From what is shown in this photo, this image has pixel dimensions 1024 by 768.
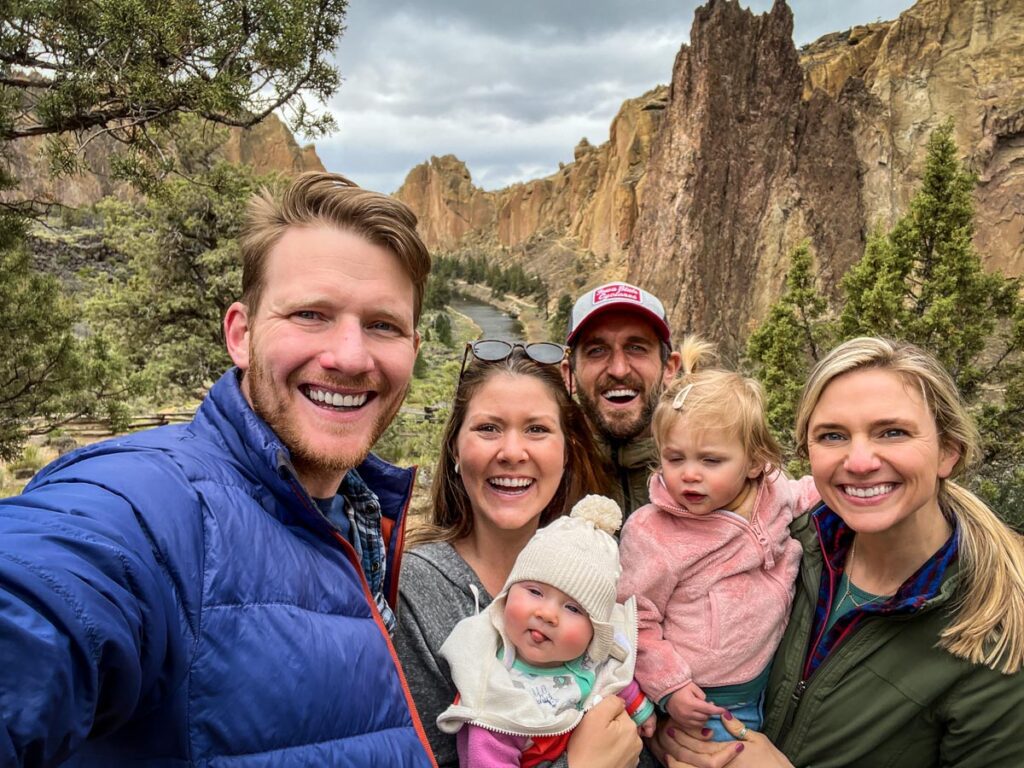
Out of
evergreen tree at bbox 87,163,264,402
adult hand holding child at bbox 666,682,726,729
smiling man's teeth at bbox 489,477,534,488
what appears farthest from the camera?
evergreen tree at bbox 87,163,264,402

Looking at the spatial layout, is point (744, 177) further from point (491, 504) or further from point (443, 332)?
point (491, 504)

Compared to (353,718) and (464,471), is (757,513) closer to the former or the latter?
(464,471)

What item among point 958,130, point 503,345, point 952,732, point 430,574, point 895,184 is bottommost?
point 952,732

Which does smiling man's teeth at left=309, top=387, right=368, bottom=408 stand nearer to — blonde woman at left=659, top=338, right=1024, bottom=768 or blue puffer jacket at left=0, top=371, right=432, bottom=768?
blue puffer jacket at left=0, top=371, right=432, bottom=768

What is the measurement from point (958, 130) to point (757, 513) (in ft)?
146

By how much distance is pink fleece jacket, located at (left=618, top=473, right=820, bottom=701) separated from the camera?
2.16 m

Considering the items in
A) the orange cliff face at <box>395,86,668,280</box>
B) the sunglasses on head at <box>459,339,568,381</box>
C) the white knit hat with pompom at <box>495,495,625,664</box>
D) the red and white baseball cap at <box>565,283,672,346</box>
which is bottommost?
the white knit hat with pompom at <box>495,495,625,664</box>

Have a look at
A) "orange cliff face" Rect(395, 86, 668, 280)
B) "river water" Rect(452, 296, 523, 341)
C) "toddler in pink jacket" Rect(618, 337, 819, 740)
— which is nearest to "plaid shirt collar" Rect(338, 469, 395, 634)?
"toddler in pink jacket" Rect(618, 337, 819, 740)

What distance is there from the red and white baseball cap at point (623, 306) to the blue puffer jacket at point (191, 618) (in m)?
1.95

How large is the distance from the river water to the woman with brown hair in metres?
58.1

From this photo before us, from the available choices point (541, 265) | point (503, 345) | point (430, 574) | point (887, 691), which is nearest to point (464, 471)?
point (430, 574)

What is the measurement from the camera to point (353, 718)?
1.23 meters

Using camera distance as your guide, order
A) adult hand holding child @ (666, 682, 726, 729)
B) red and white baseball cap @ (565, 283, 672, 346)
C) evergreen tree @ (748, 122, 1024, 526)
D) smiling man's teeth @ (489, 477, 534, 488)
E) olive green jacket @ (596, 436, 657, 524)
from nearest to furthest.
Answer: adult hand holding child @ (666, 682, 726, 729) → smiling man's teeth @ (489, 477, 534, 488) → olive green jacket @ (596, 436, 657, 524) → red and white baseball cap @ (565, 283, 672, 346) → evergreen tree @ (748, 122, 1024, 526)

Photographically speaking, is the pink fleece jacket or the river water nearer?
the pink fleece jacket
